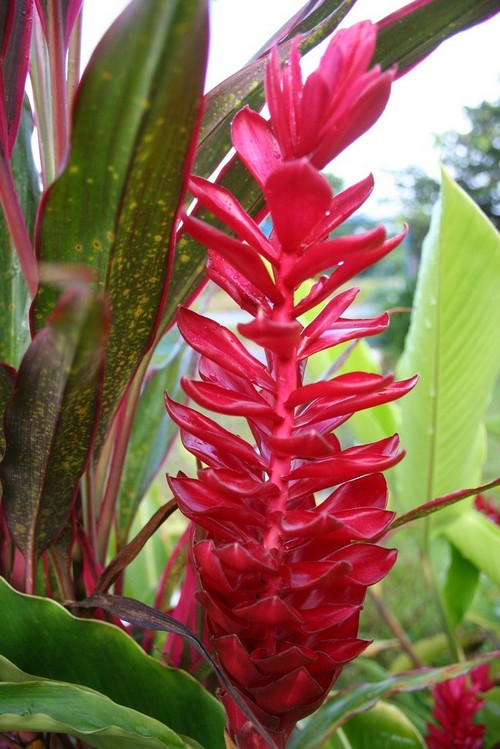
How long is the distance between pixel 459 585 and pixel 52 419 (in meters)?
0.84

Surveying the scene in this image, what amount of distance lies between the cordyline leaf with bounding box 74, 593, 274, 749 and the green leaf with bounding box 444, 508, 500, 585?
0.63 metres

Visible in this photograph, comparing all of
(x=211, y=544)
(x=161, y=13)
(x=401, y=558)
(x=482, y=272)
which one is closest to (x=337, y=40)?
(x=161, y=13)

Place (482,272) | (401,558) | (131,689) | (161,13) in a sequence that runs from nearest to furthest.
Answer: (161,13) → (131,689) → (482,272) → (401,558)

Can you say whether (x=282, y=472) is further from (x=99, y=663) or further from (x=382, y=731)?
(x=382, y=731)

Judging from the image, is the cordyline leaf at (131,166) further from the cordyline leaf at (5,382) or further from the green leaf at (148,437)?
the green leaf at (148,437)

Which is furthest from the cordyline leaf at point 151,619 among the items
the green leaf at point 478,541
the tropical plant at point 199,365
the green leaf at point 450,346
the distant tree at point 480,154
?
the distant tree at point 480,154

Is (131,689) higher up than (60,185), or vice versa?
(60,185)

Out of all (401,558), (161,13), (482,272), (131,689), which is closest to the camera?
(161,13)

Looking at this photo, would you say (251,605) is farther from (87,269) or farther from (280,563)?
(87,269)

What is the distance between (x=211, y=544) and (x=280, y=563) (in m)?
0.04

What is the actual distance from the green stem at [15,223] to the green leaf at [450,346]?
1.44ft

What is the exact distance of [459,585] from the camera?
101cm

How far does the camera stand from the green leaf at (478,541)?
2.92 ft

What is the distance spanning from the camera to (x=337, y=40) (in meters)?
0.29
